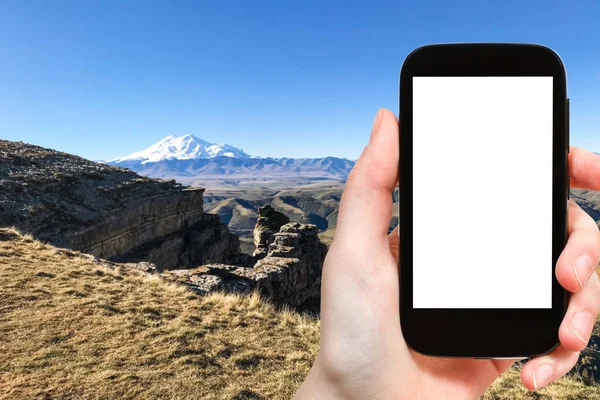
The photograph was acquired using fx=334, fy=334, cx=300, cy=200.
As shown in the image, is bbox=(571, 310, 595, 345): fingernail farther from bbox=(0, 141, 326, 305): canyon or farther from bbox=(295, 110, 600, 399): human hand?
bbox=(0, 141, 326, 305): canyon

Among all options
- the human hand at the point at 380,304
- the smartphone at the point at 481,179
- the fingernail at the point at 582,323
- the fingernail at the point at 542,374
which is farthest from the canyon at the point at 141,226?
the fingernail at the point at 582,323

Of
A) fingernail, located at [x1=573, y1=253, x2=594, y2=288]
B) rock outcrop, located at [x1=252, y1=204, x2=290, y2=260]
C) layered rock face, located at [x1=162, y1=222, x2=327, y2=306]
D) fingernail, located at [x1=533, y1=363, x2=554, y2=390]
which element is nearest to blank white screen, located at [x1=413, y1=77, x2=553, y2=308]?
fingernail, located at [x1=573, y1=253, x2=594, y2=288]

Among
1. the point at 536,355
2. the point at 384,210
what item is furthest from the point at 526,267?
the point at 384,210

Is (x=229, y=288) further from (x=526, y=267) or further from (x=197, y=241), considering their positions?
(x=197, y=241)

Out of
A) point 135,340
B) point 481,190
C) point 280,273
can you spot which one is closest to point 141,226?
point 280,273

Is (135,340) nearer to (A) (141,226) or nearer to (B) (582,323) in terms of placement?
(B) (582,323)

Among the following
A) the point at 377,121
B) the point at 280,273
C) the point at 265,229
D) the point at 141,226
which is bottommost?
the point at 280,273
